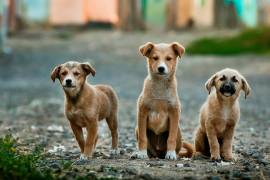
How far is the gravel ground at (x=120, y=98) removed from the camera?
8.23 m

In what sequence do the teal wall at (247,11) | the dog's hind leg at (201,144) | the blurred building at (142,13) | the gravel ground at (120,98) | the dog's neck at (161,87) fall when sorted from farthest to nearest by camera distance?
1. the teal wall at (247,11)
2. the blurred building at (142,13)
3. the dog's hind leg at (201,144)
4. the dog's neck at (161,87)
5. the gravel ground at (120,98)

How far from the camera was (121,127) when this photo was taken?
1353cm

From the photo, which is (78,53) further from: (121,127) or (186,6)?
(121,127)

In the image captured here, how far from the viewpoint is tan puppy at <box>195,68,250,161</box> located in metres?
8.98

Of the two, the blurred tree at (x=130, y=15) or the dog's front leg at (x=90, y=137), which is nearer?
the dog's front leg at (x=90, y=137)

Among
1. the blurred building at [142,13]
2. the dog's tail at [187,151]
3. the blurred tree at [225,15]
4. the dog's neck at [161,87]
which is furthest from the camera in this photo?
the blurred building at [142,13]

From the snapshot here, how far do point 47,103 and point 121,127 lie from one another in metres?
4.44

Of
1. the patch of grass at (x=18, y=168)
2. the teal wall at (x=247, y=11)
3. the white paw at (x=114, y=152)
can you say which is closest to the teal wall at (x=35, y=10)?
the teal wall at (x=247, y=11)

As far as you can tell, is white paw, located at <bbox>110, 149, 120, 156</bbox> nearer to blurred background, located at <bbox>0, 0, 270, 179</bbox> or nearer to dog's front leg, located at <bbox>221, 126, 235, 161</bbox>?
blurred background, located at <bbox>0, 0, 270, 179</bbox>

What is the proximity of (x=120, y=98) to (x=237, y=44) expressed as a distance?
12522 millimetres

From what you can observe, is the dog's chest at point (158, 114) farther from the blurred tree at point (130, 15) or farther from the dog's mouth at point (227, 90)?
the blurred tree at point (130, 15)

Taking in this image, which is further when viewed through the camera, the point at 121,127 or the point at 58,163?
the point at 121,127

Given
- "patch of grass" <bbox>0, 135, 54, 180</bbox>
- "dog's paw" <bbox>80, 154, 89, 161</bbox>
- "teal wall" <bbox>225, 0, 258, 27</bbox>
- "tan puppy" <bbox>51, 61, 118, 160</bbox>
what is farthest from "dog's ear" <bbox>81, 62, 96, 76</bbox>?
"teal wall" <bbox>225, 0, 258, 27</bbox>

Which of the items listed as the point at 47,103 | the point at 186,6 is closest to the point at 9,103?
the point at 47,103
